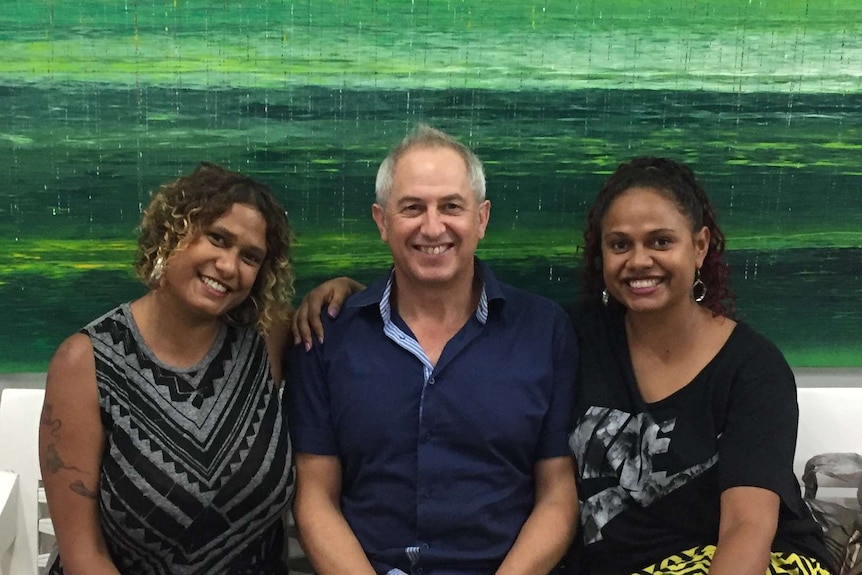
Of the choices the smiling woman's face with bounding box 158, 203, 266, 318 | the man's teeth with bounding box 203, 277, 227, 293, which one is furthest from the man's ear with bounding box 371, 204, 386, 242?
the man's teeth with bounding box 203, 277, 227, 293

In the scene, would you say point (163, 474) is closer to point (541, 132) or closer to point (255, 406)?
point (255, 406)

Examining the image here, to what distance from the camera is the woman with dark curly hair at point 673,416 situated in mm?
1516

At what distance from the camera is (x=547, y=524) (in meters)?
1.62

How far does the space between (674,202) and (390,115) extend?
750 mm

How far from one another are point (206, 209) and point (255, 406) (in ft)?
1.37

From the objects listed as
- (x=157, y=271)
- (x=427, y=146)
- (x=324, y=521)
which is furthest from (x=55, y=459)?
(x=427, y=146)

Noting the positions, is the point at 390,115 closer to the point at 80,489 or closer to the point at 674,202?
the point at 674,202

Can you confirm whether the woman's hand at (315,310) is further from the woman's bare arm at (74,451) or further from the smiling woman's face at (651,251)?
the smiling woman's face at (651,251)

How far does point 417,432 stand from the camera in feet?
5.31

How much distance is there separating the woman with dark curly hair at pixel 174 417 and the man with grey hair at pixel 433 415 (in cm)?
13

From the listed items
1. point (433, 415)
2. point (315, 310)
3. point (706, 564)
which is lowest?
point (706, 564)

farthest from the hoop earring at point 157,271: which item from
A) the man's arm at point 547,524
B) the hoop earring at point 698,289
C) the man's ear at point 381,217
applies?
the hoop earring at point 698,289

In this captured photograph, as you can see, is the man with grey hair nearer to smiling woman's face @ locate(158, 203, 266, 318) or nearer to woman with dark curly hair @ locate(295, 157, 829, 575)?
woman with dark curly hair @ locate(295, 157, 829, 575)

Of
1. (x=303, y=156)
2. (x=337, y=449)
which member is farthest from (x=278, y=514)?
(x=303, y=156)
